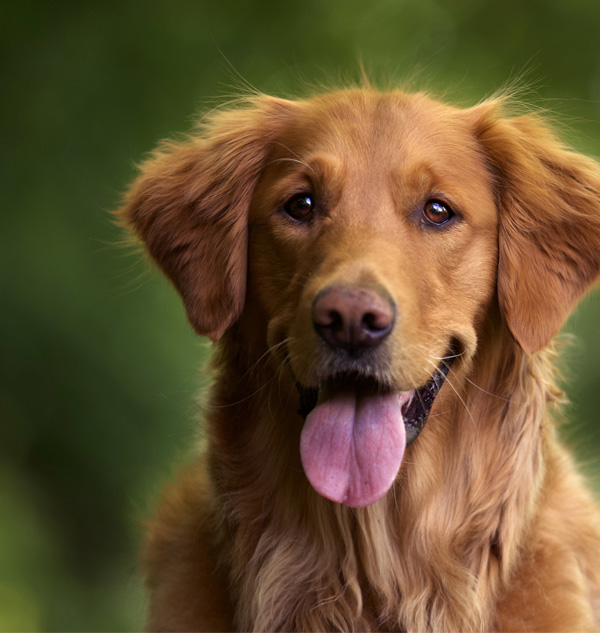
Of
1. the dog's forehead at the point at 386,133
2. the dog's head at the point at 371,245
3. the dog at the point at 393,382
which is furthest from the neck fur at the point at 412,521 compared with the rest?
the dog's forehead at the point at 386,133

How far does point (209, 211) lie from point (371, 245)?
0.72 metres

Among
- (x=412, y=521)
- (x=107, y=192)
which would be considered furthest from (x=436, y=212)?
(x=107, y=192)

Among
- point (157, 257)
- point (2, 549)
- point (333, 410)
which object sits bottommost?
point (2, 549)

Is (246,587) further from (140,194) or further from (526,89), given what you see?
(526,89)

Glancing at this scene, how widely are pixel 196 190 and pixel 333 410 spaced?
1.00 metres

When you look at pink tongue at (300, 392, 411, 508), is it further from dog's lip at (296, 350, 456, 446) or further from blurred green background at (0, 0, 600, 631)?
blurred green background at (0, 0, 600, 631)

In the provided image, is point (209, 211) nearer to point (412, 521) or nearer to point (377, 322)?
point (377, 322)

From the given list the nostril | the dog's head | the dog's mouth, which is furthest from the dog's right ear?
the nostril

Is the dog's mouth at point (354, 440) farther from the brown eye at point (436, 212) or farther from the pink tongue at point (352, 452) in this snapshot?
the brown eye at point (436, 212)

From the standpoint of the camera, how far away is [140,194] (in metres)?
3.18

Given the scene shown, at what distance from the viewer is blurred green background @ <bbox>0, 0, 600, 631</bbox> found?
179 inches

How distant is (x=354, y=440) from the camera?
8.25ft

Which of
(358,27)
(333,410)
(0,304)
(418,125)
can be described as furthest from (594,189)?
(0,304)

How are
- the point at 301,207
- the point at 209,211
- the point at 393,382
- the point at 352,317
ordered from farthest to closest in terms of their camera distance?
the point at 209,211, the point at 301,207, the point at 393,382, the point at 352,317
